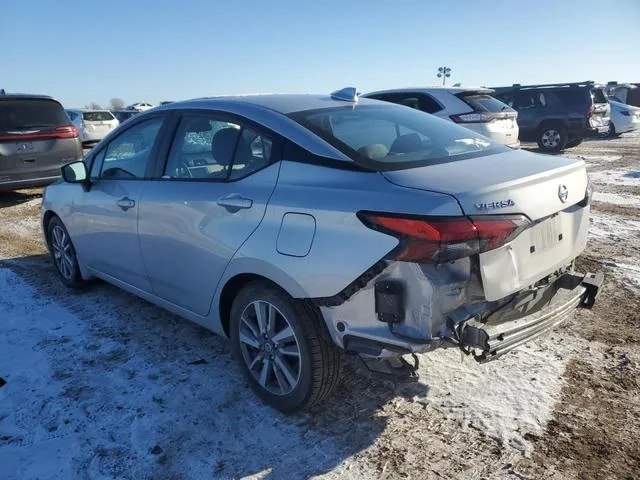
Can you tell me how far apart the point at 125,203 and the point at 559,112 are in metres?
13.6

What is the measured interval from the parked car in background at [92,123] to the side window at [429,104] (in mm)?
11791

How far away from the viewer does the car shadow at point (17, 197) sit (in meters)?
9.21

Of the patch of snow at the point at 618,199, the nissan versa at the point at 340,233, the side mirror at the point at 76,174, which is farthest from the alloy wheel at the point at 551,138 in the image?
→ the side mirror at the point at 76,174

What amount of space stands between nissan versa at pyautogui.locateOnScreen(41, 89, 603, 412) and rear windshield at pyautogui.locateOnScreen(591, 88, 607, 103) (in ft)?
42.6

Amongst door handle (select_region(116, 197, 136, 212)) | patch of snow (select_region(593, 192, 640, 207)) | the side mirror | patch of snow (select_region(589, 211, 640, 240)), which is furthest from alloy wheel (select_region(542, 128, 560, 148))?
door handle (select_region(116, 197, 136, 212))

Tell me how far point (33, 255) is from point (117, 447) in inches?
165

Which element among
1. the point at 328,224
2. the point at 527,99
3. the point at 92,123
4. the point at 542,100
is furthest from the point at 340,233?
the point at 92,123

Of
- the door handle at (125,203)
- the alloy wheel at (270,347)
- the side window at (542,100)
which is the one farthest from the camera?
the side window at (542,100)

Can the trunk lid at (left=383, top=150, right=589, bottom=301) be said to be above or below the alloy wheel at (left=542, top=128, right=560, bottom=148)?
→ above

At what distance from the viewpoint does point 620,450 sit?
2498mm

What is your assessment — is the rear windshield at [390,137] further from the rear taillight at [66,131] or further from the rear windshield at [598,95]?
the rear windshield at [598,95]

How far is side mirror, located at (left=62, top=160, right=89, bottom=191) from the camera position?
4141mm

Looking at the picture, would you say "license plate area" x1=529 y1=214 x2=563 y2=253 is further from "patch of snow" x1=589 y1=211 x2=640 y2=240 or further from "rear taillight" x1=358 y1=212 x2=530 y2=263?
"patch of snow" x1=589 y1=211 x2=640 y2=240

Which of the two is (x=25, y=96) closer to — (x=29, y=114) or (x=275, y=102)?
(x=29, y=114)
